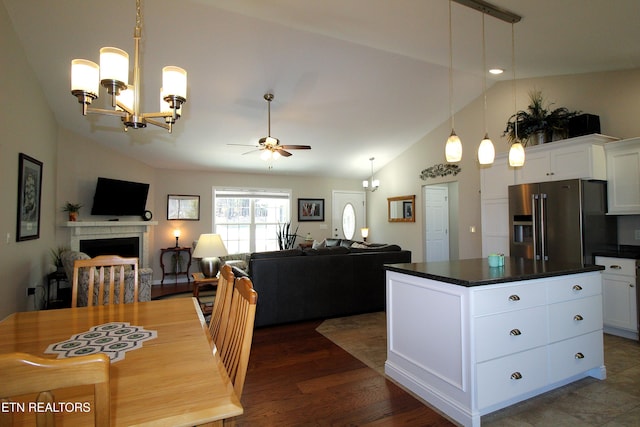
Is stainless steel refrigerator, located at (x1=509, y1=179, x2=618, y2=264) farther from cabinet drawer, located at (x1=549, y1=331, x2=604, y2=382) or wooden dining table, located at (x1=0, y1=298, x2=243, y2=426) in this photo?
wooden dining table, located at (x1=0, y1=298, x2=243, y2=426)

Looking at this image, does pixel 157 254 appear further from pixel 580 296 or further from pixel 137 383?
pixel 580 296

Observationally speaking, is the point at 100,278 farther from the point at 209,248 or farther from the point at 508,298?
the point at 508,298

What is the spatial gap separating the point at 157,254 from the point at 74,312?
18.2 ft

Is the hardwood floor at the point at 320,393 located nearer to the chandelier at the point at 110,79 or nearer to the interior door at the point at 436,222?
the chandelier at the point at 110,79

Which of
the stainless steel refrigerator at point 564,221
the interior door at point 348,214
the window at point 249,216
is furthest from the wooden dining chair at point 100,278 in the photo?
the interior door at point 348,214

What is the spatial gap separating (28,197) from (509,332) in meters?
5.21

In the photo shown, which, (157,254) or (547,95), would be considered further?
(157,254)

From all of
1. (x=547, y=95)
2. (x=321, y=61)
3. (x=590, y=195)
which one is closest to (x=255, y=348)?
(x=321, y=61)

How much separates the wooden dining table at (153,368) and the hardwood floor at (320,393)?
73cm

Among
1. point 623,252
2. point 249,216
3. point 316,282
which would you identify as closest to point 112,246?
point 249,216

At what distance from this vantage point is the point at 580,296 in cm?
254

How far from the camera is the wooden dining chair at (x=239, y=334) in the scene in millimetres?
1205

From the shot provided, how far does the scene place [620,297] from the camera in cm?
354

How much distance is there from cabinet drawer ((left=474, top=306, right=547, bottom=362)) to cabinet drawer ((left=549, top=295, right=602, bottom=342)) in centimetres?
11
